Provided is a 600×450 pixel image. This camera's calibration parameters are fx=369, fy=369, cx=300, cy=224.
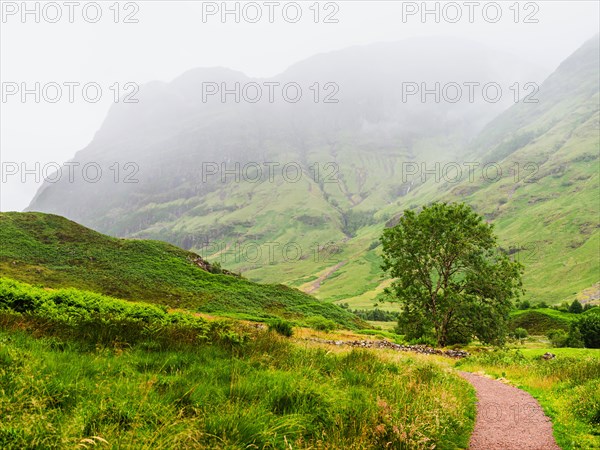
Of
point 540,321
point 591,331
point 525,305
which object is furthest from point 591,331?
point 525,305

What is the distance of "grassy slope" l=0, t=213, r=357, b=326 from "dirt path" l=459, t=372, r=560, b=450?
149 feet

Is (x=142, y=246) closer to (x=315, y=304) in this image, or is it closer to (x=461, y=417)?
(x=315, y=304)

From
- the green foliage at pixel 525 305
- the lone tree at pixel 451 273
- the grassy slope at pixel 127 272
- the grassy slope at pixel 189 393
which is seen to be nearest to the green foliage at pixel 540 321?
the green foliage at pixel 525 305

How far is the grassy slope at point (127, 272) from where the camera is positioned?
186 feet

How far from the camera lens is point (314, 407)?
7.04 metres

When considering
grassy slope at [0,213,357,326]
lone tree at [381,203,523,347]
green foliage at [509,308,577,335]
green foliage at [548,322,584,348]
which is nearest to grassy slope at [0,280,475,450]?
lone tree at [381,203,523,347]

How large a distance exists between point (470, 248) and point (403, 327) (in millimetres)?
11296

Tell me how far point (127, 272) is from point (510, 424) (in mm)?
65553

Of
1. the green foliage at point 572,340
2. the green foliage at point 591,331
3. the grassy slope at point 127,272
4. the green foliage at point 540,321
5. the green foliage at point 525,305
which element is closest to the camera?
the grassy slope at point 127,272

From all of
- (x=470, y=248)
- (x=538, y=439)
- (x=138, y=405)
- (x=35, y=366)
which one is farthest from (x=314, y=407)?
(x=470, y=248)

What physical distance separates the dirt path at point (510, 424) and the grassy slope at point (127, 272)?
45346 millimetres

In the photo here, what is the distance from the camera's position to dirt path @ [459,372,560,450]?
8.93m

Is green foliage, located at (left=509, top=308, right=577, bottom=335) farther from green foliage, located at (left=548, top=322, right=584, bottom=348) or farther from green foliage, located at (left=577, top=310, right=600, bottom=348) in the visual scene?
green foliage, located at (left=548, top=322, right=584, bottom=348)

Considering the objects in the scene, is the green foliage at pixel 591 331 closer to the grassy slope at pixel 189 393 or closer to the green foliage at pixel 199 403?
the grassy slope at pixel 189 393
